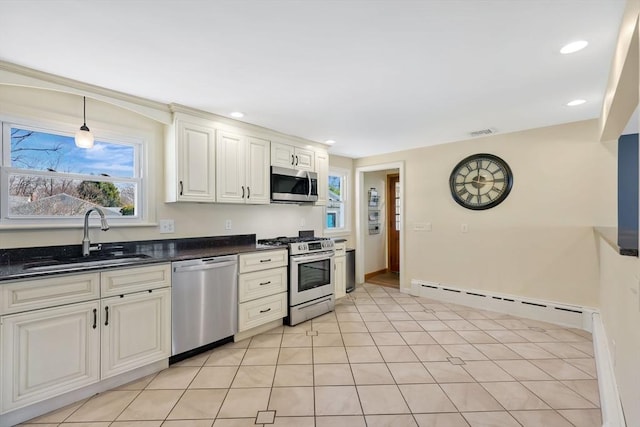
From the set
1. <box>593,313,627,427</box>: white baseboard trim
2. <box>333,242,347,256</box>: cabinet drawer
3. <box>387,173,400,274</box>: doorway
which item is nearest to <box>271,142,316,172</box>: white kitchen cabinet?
<box>333,242,347,256</box>: cabinet drawer

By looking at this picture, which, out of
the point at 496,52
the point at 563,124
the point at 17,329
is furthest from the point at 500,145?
the point at 17,329

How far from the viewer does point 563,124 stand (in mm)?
3303

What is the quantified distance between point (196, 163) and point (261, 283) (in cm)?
140

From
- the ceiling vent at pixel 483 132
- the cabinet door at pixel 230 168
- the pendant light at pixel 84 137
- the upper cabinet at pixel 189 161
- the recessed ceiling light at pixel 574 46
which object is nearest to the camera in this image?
the recessed ceiling light at pixel 574 46

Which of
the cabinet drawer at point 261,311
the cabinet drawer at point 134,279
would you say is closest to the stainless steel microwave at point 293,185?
the cabinet drawer at point 261,311

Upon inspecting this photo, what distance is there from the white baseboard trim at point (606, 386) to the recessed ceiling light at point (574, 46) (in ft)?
7.20

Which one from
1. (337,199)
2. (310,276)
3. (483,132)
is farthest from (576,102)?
(337,199)

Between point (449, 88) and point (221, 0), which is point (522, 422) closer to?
point (449, 88)

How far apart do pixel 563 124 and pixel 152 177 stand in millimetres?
4535

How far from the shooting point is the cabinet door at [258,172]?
335cm

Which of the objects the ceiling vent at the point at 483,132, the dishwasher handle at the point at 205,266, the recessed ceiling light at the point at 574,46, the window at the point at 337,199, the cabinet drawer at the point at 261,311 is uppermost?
the ceiling vent at the point at 483,132

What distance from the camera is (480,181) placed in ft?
12.8

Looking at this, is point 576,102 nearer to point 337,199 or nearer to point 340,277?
point 340,277

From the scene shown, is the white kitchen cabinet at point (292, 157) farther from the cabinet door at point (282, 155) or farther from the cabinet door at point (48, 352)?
the cabinet door at point (48, 352)
